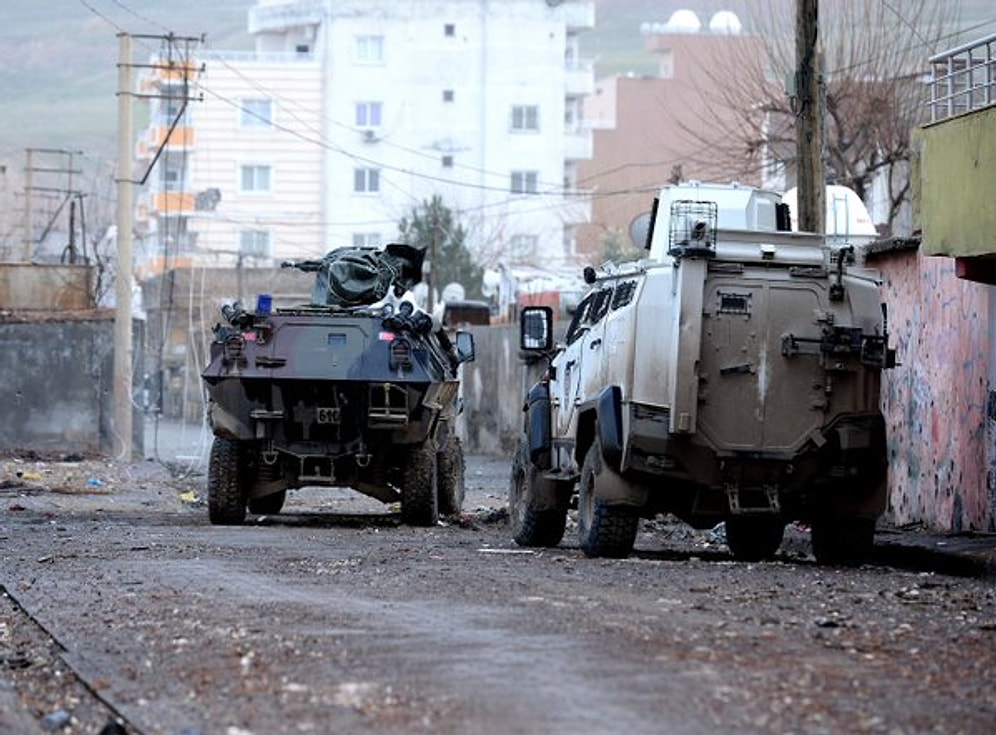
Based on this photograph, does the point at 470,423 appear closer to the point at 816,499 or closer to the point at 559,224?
the point at 816,499

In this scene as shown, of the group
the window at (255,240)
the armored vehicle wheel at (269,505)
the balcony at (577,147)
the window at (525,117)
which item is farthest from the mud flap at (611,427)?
the balcony at (577,147)

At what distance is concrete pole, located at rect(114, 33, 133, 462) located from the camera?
4178 centimetres

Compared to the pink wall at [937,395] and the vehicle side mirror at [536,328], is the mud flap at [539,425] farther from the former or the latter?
the pink wall at [937,395]

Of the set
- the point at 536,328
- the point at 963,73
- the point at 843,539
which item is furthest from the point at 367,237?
the point at 843,539

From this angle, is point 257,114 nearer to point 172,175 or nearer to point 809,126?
point 172,175

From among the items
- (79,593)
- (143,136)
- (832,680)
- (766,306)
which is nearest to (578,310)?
(766,306)

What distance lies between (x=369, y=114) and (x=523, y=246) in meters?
8.94

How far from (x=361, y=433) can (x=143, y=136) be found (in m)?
85.7

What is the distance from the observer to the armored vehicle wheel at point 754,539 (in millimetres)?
18219

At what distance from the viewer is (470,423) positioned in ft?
166

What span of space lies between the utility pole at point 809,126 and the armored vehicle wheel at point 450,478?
473cm

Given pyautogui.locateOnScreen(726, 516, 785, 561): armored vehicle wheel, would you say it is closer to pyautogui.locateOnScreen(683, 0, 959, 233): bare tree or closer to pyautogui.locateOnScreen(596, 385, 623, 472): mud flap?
pyautogui.locateOnScreen(596, 385, 623, 472): mud flap

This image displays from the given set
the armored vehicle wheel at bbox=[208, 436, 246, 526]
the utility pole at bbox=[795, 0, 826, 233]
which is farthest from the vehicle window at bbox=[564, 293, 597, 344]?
the armored vehicle wheel at bbox=[208, 436, 246, 526]

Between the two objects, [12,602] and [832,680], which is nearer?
[832,680]
